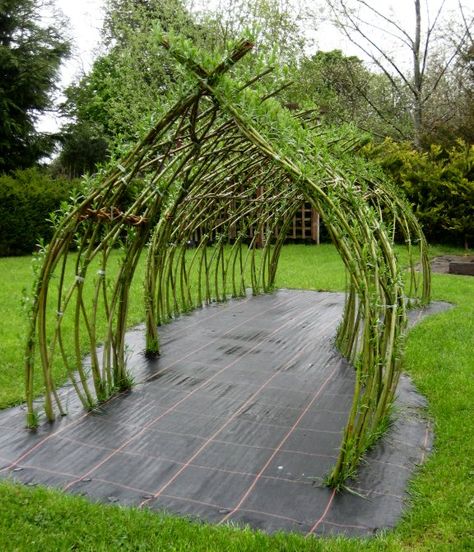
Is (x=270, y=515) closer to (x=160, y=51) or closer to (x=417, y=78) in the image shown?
(x=160, y=51)

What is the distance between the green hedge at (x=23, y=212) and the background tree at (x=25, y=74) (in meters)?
4.51

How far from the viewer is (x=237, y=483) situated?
2.95 m

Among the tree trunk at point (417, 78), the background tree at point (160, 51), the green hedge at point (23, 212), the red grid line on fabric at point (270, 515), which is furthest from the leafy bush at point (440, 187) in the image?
the red grid line on fabric at point (270, 515)

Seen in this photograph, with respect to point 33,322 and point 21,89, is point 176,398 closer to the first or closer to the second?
point 33,322

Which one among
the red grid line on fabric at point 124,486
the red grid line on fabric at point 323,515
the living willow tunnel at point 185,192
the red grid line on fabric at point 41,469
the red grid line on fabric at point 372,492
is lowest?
the red grid line on fabric at point 323,515

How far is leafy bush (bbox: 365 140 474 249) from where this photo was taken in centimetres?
1305

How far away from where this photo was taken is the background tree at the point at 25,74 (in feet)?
55.8

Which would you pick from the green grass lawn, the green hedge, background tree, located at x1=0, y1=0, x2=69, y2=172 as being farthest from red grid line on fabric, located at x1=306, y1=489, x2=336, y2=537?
background tree, located at x1=0, y1=0, x2=69, y2=172

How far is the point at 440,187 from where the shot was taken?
43.8ft

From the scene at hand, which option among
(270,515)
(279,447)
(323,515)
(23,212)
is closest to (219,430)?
(279,447)

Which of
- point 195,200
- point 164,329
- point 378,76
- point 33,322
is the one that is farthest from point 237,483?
point 378,76

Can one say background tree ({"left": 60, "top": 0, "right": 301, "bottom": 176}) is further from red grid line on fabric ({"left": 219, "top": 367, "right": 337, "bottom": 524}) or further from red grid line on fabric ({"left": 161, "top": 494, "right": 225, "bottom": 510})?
red grid line on fabric ({"left": 161, "top": 494, "right": 225, "bottom": 510})

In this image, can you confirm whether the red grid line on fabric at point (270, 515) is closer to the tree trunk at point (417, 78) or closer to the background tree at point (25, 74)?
the tree trunk at point (417, 78)

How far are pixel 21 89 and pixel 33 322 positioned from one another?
626 inches
